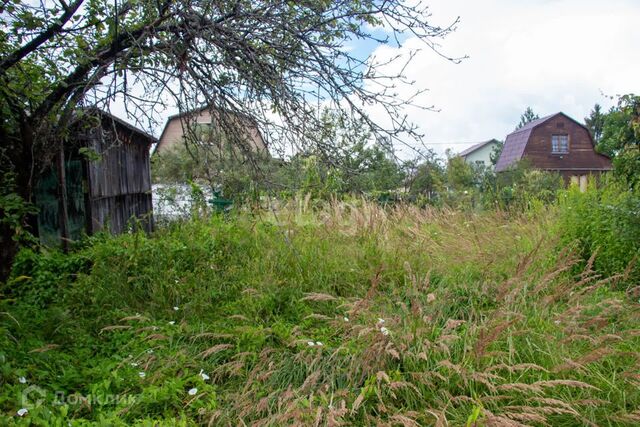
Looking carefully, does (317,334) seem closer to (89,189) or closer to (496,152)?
(89,189)

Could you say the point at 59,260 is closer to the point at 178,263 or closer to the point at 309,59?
the point at 178,263

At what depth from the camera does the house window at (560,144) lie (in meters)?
28.5

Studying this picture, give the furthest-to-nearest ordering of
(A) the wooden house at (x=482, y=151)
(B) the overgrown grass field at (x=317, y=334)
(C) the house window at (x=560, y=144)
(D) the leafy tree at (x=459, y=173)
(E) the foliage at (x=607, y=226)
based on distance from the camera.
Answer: (A) the wooden house at (x=482, y=151)
(C) the house window at (x=560, y=144)
(D) the leafy tree at (x=459, y=173)
(E) the foliage at (x=607, y=226)
(B) the overgrown grass field at (x=317, y=334)

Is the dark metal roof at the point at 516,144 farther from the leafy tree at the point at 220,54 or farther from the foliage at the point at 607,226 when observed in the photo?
the leafy tree at the point at 220,54

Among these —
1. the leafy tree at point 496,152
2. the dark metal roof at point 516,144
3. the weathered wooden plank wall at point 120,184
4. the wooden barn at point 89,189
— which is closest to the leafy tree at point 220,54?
the wooden barn at point 89,189

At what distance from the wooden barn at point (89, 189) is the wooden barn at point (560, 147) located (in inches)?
972

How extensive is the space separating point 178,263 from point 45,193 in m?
2.54

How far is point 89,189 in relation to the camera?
6.29 metres

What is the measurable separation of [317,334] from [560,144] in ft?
98.6

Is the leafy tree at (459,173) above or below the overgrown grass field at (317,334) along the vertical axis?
above

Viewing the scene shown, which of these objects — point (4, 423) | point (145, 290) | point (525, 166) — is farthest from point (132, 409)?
point (525, 166)

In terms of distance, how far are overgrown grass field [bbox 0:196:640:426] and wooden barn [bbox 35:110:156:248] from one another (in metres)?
0.88

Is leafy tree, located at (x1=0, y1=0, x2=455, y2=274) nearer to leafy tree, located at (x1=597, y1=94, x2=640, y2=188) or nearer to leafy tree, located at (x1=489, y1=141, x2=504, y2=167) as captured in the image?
leafy tree, located at (x1=597, y1=94, x2=640, y2=188)

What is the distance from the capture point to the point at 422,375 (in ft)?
7.76
